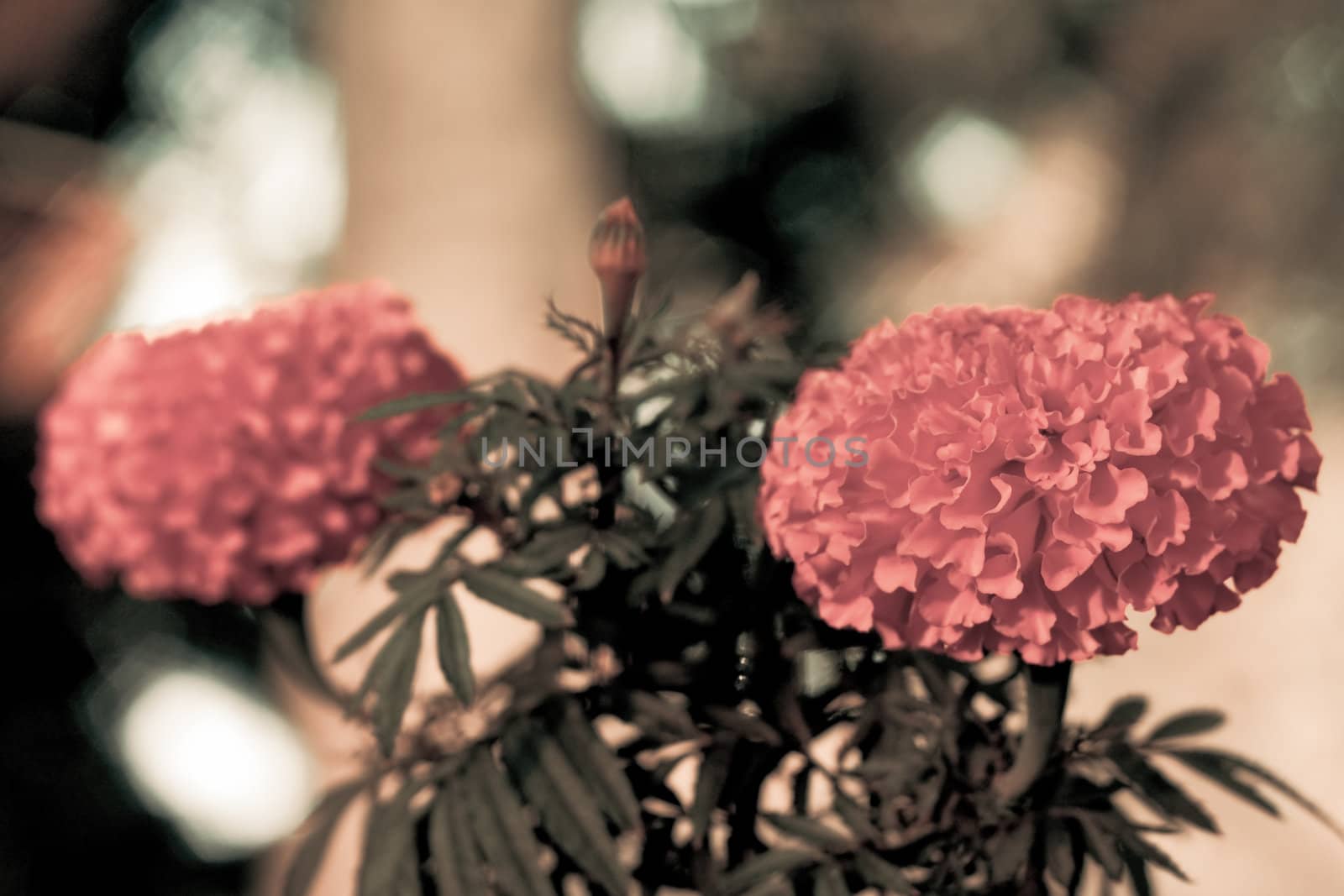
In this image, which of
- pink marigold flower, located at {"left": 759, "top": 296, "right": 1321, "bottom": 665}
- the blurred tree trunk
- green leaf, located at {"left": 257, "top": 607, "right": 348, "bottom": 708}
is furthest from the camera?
the blurred tree trunk

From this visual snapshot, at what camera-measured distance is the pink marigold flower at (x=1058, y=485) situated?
282 millimetres

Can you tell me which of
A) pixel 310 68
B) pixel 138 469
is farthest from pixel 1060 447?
pixel 310 68

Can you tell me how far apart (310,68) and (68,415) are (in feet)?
4.19

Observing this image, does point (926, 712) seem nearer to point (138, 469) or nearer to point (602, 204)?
point (138, 469)

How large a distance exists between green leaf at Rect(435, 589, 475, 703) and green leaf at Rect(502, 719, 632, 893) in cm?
3

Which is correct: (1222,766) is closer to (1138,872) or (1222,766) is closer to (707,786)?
(1138,872)

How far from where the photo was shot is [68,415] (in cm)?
50

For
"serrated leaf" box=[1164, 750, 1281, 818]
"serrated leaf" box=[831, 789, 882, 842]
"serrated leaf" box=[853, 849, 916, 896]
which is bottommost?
"serrated leaf" box=[853, 849, 916, 896]

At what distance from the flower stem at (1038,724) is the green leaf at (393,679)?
20 centimetres

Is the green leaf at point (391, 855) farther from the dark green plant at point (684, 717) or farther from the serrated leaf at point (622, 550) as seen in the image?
the serrated leaf at point (622, 550)

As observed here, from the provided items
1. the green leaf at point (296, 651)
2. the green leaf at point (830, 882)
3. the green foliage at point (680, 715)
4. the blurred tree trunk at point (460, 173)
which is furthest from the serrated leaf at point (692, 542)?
the blurred tree trunk at point (460, 173)

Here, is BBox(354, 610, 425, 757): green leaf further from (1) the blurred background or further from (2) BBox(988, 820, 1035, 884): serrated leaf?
(1) the blurred background

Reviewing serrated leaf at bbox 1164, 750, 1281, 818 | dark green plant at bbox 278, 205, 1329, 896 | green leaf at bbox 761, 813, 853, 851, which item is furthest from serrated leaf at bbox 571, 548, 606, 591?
serrated leaf at bbox 1164, 750, 1281, 818

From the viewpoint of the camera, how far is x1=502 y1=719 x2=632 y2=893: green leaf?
36 centimetres
